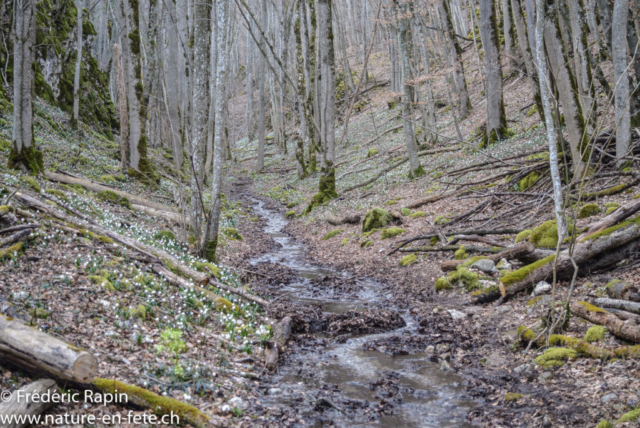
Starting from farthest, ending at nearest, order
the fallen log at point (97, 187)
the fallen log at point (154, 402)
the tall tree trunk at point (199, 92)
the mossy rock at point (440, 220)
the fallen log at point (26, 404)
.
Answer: the fallen log at point (97, 187), the mossy rock at point (440, 220), the tall tree trunk at point (199, 92), the fallen log at point (154, 402), the fallen log at point (26, 404)

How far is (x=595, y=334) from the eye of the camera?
17.3 feet

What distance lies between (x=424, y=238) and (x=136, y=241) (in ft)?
23.1

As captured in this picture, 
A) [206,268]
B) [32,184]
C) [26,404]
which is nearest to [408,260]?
[206,268]

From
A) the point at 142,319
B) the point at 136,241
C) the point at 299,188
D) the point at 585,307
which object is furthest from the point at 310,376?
the point at 299,188

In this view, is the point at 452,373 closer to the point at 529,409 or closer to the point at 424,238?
the point at 529,409

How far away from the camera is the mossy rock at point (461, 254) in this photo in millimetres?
9320

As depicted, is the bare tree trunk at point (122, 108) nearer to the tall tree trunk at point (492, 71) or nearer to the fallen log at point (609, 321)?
the tall tree trunk at point (492, 71)

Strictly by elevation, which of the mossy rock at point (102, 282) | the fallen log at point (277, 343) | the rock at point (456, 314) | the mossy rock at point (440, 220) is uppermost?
the mossy rock at point (102, 282)

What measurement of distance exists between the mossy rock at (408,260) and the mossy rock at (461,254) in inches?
42.6

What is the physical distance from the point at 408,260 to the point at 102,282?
22.7 feet

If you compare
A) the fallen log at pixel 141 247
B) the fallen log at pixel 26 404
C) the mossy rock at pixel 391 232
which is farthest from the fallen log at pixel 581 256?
the fallen log at pixel 26 404

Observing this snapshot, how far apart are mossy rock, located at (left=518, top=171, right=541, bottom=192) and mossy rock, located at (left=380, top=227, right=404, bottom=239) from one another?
3449 mm

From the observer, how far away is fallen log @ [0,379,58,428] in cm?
300

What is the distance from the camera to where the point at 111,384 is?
12.3 feet
